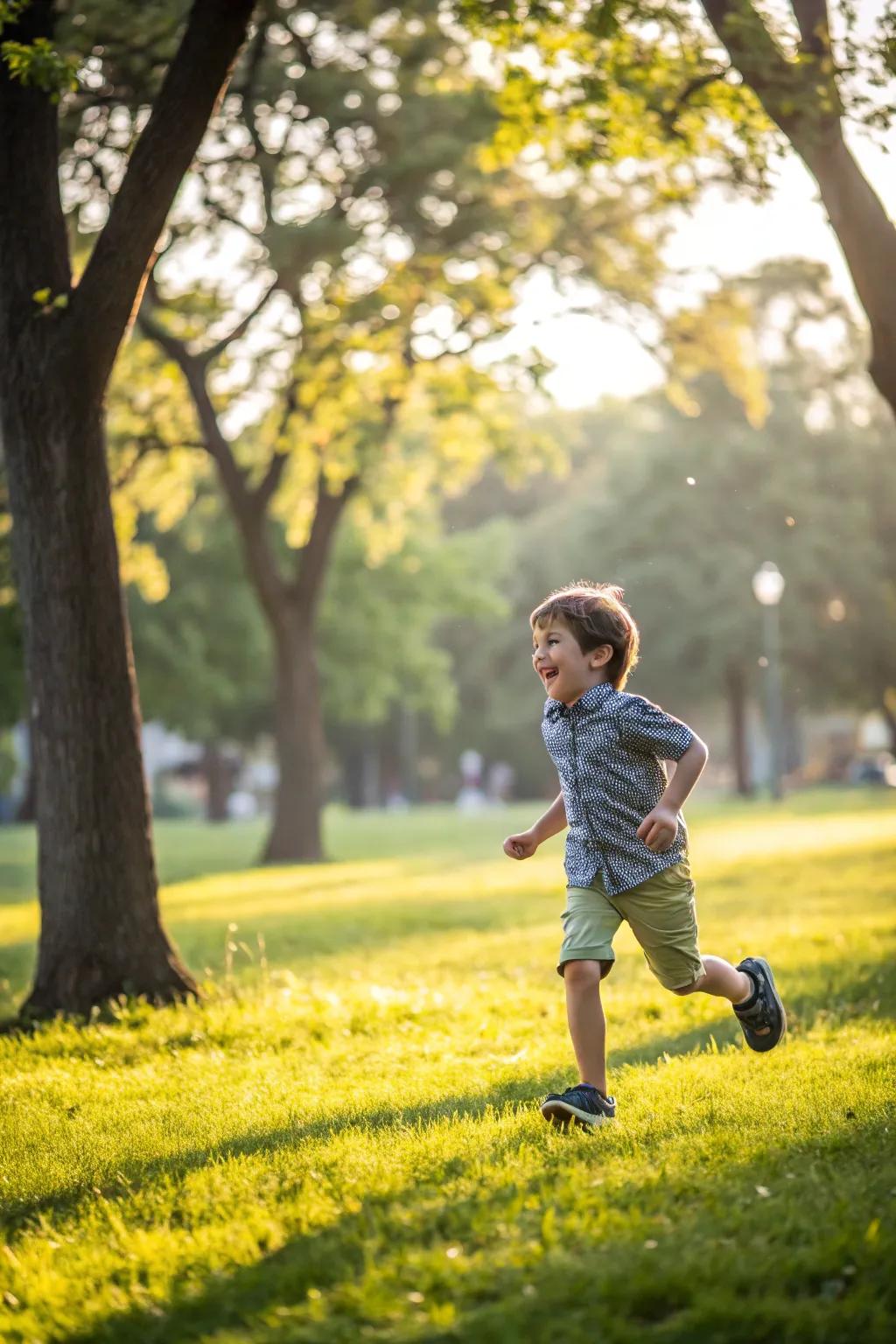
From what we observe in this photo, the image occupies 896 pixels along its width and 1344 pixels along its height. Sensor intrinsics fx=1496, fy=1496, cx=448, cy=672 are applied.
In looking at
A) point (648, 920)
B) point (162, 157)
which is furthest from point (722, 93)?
point (648, 920)

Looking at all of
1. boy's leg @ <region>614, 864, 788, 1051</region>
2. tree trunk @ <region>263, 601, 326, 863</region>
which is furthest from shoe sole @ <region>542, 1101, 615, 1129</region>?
tree trunk @ <region>263, 601, 326, 863</region>

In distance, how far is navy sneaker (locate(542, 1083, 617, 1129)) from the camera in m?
4.89

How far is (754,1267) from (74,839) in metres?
5.36

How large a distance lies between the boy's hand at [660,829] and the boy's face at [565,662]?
21.7 inches

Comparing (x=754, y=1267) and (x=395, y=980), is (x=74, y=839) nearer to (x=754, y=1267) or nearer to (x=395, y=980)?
(x=395, y=980)

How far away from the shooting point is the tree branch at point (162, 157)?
25.1 feet

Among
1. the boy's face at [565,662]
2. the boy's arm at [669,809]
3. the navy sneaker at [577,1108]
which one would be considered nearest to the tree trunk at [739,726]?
the boy's face at [565,662]

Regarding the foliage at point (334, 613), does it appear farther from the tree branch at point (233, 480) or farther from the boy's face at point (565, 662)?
the boy's face at point (565, 662)

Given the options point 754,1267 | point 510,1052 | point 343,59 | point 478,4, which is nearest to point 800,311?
point 343,59

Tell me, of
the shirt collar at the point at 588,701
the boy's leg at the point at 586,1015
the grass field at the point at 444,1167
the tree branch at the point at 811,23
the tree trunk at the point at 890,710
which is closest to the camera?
the grass field at the point at 444,1167

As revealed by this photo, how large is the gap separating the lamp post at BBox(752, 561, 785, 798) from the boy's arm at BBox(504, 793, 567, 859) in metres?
30.8

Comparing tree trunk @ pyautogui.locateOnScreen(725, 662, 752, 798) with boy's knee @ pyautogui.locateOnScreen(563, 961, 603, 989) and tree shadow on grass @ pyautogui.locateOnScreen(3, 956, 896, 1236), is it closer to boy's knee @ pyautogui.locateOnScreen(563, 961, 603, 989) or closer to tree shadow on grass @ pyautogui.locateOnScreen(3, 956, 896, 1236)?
tree shadow on grass @ pyautogui.locateOnScreen(3, 956, 896, 1236)

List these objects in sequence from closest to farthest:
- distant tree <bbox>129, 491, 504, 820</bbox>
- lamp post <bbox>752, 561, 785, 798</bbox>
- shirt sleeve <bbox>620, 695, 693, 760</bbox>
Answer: shirt sleeve <bbox>620, 695, 693, 760</bbox>
distant tree <bbox>129, 491, 504, 820</bbox>
lamp post <bbox>752, 561, 785, 798</bbox>

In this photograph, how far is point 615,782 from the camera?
515 centimetres
